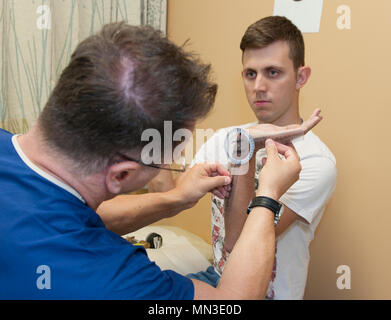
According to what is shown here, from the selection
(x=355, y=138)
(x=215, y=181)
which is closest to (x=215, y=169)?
(x=215, y=181)

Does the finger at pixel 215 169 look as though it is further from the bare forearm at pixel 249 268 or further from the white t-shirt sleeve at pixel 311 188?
the bare forearm at pixel 249 268

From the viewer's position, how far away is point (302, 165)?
1150 mm

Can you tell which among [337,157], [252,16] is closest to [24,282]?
[337,157]

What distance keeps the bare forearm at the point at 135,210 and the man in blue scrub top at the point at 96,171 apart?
34 centimetres

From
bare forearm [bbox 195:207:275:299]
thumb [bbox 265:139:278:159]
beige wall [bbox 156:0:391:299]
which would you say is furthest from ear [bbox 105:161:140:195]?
beige wall [bbox 156:0:391:299]

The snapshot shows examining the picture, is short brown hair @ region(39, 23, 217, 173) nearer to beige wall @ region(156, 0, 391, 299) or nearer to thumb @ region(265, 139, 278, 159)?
thumb @ region(265, 139, 278, 159)

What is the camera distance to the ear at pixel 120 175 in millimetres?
643

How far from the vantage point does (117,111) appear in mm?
591

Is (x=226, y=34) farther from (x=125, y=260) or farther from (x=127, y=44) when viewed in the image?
(x=125, y=260)

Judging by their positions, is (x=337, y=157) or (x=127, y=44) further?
(x=337, y=157)

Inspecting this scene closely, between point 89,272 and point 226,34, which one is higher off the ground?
point 226,34

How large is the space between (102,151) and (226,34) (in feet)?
4.27

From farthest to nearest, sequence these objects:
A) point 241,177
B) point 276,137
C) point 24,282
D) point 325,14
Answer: point 325,14 → point 241,177 → point 276,137 → point 24,282
